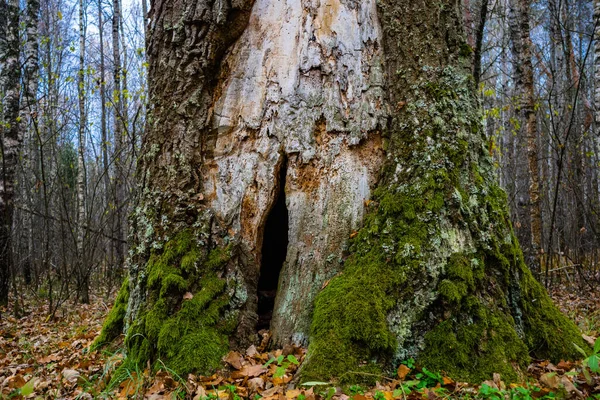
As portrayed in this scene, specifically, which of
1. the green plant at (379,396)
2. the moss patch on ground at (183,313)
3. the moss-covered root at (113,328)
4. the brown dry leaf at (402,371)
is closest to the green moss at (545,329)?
the brown dry leaf at (402,371)

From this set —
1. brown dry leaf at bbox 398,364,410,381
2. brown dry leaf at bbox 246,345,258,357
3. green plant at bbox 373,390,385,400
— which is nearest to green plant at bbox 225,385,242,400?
brown dry leaf at bbox 246,345,258,357

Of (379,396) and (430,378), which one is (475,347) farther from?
(379,396)

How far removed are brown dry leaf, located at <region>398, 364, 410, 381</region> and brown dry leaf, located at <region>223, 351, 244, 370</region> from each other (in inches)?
40.3

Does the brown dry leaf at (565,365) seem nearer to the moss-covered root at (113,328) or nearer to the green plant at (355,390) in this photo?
the green plant at (355,390)

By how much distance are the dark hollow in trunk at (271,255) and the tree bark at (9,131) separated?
493cm

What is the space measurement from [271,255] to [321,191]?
38.0 inches

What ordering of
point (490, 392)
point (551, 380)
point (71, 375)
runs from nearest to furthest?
1. point (490, 392)
2. point (551, 380)
3. point (71, 375)

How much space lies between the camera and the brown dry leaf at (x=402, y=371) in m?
2.40

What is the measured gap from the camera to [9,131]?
6.74 meters

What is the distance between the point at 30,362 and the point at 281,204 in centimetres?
283

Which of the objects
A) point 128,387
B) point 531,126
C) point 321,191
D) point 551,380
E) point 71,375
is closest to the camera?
point 551,380

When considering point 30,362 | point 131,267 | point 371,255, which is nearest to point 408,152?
point 371,255

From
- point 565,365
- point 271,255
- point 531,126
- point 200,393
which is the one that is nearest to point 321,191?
point 271,255

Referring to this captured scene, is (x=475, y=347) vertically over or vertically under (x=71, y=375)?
over
